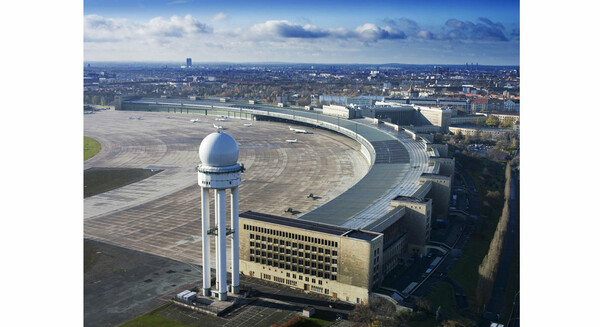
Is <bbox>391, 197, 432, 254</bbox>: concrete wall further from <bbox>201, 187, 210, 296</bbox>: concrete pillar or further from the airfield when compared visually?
<bbox>201, 187, 210, 296</bbox>: concrete pillar

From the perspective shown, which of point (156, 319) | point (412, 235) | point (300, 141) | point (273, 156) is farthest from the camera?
point (300, 141)

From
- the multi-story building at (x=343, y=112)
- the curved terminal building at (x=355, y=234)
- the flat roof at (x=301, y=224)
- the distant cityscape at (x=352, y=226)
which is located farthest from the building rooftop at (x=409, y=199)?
the multi-story building at (x=343, y=112)

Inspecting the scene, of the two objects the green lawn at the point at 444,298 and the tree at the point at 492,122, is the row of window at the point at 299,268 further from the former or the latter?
the tree at the point at 492,122

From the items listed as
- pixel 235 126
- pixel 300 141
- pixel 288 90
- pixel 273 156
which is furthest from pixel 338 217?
pixel 288 90

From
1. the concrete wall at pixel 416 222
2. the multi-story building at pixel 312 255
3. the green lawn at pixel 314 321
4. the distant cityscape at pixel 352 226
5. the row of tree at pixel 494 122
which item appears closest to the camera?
the green lawn at pixel 314 321

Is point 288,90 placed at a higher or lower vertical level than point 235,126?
higher

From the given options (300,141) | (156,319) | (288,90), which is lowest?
(156,319)

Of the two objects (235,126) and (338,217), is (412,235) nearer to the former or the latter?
(338,217)

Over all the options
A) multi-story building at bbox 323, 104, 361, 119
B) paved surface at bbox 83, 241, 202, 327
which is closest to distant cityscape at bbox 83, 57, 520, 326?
paved surface at bbox 83, 241, 202, 327
